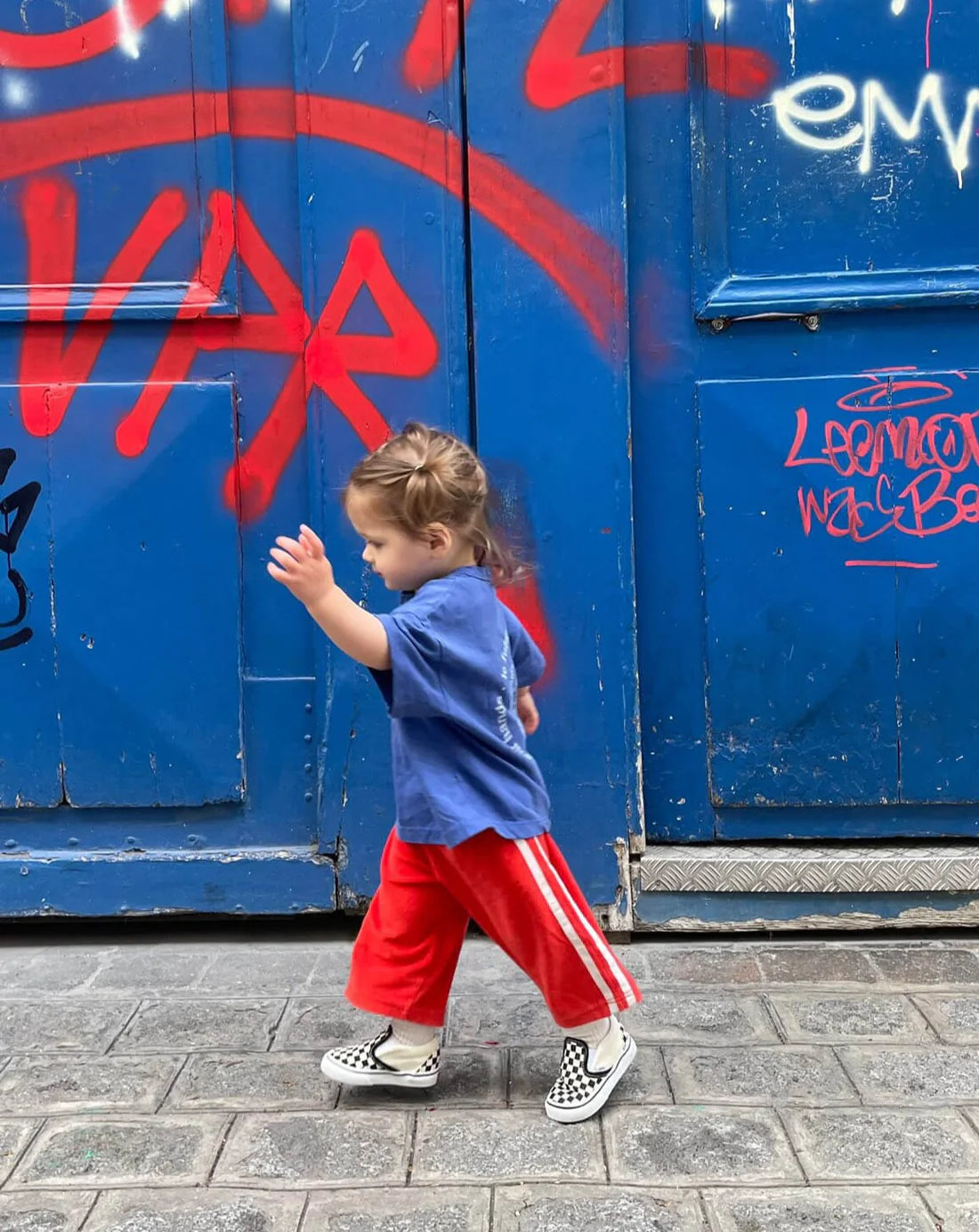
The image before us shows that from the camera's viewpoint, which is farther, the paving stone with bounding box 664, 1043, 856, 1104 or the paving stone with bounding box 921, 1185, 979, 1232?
the paving stone with bounding box 664, 1043, 856, 1104

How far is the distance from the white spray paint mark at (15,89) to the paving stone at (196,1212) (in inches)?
98.9

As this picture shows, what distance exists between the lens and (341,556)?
10.6ft

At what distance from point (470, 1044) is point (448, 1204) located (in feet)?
2.07

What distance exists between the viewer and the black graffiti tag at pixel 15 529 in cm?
327

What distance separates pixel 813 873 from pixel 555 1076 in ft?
3.21

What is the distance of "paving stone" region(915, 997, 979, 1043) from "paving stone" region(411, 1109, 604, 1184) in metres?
0.84

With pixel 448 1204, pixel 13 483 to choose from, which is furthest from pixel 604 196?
pixel 448 1204

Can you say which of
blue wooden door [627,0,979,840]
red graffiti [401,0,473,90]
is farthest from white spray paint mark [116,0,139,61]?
blue wooden door [627,0,979,840]

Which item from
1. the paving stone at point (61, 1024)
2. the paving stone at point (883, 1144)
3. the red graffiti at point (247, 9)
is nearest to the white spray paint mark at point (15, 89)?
the red graffiti at point (247, 9)

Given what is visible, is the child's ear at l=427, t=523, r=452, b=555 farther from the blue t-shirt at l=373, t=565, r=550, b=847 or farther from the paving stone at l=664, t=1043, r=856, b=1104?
the paving stone at l=664, t=1043, r=856, b=1104

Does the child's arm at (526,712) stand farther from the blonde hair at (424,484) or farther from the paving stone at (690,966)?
the paving stone at (690,966)

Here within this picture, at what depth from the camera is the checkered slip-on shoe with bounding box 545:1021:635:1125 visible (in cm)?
238

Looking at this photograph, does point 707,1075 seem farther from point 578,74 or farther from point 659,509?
point 578,74

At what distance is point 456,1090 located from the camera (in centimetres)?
254
